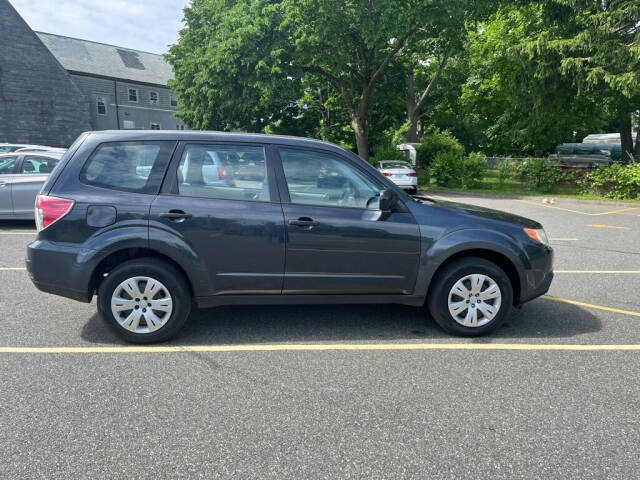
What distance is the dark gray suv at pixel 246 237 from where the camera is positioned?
3.94 metres

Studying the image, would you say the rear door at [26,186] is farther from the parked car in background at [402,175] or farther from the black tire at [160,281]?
the parked car in background at [402,175]

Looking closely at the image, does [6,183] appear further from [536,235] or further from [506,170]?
[506,170]

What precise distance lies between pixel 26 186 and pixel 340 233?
8.48m

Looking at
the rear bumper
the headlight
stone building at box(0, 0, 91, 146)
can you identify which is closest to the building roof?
stone building at box(0, 0, 91, 146)

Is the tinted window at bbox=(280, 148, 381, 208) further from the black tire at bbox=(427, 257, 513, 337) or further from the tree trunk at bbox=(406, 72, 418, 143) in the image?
the tree trunk at bbox=(406, 72, 418, 143)

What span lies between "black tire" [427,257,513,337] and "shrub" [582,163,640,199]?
1641cm

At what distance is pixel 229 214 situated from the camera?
13.1ft

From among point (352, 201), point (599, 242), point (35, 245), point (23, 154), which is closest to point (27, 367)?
point (35, 245)

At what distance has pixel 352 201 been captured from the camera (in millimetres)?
4180

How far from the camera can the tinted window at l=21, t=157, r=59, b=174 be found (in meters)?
9.78

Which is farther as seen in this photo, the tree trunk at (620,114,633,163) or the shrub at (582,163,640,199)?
the tree trunk at (620,114,633,163)

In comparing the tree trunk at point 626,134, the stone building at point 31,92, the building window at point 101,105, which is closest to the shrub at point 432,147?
the tree trunk at point 626,134

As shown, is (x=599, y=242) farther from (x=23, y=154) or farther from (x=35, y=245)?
(x=23, y=154)

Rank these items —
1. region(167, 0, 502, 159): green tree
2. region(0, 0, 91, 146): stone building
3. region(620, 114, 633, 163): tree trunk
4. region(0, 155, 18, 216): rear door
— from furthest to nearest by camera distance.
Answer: region(0, 0, 91, 146): stone building → region(620, 114, 633, 163): tree trunk → region(167, 0, 502, 159): green tree → region(0, 155, 18, 216): rear door
